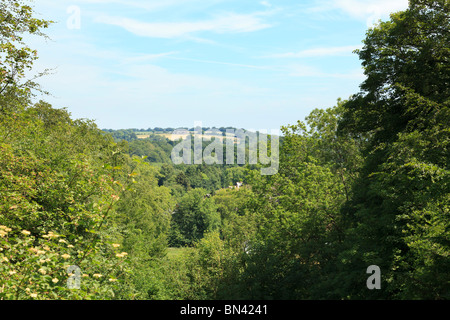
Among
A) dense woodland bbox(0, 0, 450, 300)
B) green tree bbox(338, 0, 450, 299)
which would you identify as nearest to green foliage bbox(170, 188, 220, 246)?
dense woodland bbox(0, 0, 450, 300)

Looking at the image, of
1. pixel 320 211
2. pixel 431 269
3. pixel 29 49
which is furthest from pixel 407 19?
pixel 29 49

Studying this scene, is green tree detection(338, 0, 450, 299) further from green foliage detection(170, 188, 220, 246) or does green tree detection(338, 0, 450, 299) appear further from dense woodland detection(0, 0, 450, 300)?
green foliage detection(170, 188, 220, 246)

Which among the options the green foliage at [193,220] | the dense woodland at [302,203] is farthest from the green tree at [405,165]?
the green foliage at [193,220]

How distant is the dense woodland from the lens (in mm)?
6039

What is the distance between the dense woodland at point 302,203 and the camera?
604 cm

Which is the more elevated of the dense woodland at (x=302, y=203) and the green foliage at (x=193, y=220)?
the dense woodland at (x=302, y=203)

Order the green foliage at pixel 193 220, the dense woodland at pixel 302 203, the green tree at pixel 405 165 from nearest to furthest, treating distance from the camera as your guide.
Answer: the dense woodland at pixel 302 203, the green tree at pixel 405 165, the green foliage at pixel 193 220

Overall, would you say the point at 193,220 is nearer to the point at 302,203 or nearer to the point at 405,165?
the point at 302,203

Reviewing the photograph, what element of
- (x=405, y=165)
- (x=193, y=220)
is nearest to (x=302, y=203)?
(x=405, y=165)

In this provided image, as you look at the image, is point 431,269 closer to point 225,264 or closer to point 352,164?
point 225,264

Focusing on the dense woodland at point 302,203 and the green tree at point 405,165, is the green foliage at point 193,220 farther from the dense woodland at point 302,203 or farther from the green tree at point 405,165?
the green tree at point 405,165

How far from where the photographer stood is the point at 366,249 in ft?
36.8

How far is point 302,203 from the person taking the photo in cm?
2066

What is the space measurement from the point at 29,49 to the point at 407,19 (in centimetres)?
1388
